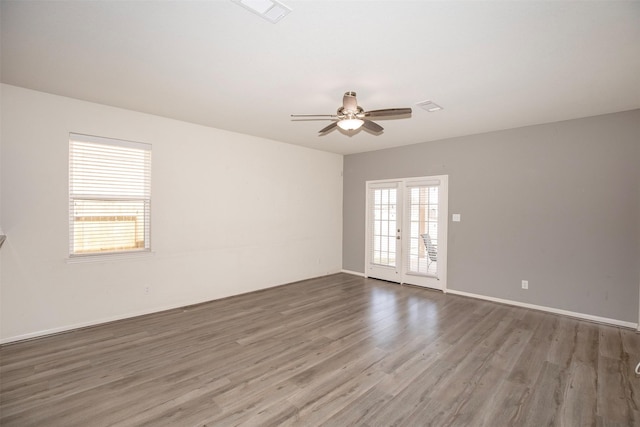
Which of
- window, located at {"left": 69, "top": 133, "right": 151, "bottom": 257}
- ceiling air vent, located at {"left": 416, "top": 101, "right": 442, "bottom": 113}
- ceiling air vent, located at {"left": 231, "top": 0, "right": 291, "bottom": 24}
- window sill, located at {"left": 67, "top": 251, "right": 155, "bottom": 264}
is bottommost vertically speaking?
window sill, located at {"left": 67, "top": 251, "right": 155, "bottom": 264}

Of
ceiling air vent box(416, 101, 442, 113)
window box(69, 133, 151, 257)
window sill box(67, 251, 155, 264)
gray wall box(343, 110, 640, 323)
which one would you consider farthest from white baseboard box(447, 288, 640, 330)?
window box(69, 133, 151, 257)

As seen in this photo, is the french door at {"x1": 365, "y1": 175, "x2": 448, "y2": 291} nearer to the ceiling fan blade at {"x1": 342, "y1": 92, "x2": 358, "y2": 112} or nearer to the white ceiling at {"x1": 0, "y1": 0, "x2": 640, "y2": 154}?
the white ceiling at {"x1": 0, "y1": 0, "x2": 640, "y2": 154}

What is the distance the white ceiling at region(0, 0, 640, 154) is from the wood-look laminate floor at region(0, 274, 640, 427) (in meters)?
2.80

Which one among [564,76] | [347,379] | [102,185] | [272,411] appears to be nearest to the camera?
[272,411]

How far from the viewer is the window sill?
364 cm

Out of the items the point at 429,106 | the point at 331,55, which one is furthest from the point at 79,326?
the point at 429,106

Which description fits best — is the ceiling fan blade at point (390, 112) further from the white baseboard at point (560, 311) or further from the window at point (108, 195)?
the white baseboard at point (560, 311)

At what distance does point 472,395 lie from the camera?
2.43 m

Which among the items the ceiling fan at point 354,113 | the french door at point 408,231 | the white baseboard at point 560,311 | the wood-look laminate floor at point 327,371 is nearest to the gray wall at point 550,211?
the white baseboard at point 560,311

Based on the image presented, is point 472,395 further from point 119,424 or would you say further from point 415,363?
point 119,424

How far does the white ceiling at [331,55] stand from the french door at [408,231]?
1.98m

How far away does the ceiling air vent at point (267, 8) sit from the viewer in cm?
191

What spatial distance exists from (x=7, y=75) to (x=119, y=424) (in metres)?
3.46

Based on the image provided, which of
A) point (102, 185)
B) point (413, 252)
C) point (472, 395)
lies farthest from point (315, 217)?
point (472, 395)
